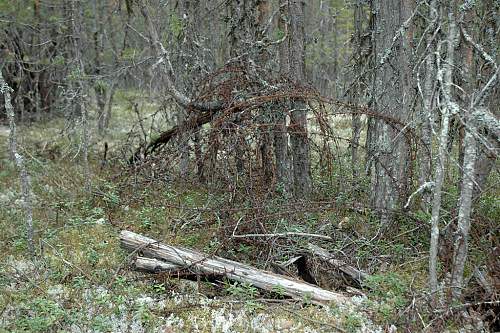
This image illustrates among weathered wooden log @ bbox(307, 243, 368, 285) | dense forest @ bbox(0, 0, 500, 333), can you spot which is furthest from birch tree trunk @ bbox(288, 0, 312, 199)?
weathered wooden log @ bbox(307, 243, 368, 285)

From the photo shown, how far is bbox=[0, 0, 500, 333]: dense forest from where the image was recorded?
6227mm

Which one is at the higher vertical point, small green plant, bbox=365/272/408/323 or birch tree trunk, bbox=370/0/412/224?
birch tree trunk, bbox=370/0/412/224

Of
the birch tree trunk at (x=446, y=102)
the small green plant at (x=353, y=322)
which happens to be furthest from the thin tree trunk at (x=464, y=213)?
the small green plant at (x=353, y=322)

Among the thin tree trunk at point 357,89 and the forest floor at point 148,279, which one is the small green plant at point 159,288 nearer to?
the forest floor at point 148,279

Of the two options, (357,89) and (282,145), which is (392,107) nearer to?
(282,145)

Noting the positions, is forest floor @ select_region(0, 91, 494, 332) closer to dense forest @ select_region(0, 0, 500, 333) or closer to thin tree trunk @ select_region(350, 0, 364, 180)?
dense forest @ select_region(0, 0, 500, 333)

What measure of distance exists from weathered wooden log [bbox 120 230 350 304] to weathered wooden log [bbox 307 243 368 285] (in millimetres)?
692

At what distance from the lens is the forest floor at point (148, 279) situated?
20.7 feet

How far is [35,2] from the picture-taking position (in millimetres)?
16781

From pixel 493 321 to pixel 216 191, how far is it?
5468 millimetres

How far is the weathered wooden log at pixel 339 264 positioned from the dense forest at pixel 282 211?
0.10ft

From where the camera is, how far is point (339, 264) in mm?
7625

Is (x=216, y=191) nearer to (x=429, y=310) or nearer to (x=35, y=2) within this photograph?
(x=429, y=310)

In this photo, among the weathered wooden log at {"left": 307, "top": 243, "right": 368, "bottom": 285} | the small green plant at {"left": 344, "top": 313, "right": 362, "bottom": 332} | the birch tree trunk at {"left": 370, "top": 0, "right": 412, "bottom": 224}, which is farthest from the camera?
the birch tree trunk at {"left": 370, "top": 0, "right": 412, "bottom": 224}
